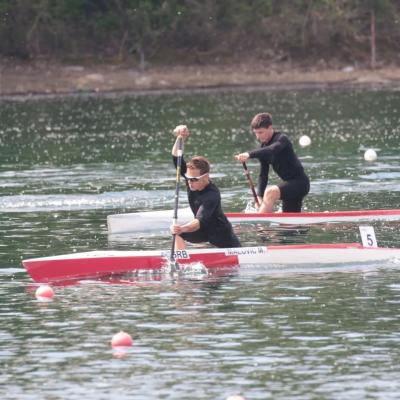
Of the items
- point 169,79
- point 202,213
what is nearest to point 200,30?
point 169,79

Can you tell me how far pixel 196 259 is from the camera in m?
23.2

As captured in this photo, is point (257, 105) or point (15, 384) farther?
point (257, 105)

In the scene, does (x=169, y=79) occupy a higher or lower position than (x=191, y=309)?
lower

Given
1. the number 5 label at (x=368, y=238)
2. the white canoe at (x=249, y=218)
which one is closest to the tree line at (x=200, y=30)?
the white canoe at (x=249, y=218)

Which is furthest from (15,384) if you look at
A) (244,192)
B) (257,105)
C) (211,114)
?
(257,105)

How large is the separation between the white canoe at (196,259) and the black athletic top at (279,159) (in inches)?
161

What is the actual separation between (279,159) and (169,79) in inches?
2387

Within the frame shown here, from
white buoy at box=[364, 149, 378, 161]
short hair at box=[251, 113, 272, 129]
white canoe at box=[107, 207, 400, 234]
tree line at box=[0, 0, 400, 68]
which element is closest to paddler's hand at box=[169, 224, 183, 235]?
short hair at box=[251, 113, 272, 129]

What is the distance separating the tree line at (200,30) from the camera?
92500mm

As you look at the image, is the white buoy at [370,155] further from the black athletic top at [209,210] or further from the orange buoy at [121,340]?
the orange buoy at [121,340]

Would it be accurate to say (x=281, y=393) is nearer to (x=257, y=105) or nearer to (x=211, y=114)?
(x=211, y=114)

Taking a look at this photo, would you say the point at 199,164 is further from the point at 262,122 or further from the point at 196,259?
the point at 262,122

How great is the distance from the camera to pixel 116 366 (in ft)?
56.5

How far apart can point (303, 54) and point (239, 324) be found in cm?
7704
